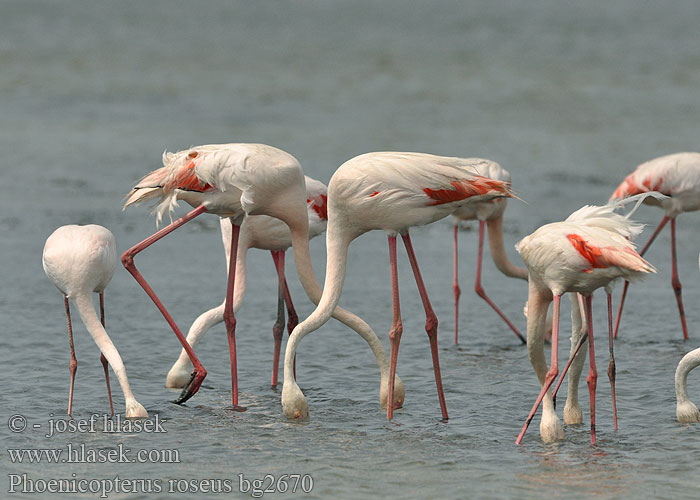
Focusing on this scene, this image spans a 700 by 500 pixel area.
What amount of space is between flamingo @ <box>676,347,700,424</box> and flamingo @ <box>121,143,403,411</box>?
5.44 feet

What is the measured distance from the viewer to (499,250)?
9.34 metres

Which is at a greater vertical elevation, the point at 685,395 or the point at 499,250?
the point at 499,250

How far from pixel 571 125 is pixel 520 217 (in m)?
6.90

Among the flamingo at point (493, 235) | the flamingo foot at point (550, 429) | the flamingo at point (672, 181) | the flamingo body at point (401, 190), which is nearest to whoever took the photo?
the flamingo foot at point (550, 429)

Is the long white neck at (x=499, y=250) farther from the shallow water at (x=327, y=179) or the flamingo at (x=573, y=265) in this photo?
the flamingo at (x=573, y=265)

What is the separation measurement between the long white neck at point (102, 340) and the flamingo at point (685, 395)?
125 inches

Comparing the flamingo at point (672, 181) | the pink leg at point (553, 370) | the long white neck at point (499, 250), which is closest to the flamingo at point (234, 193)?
the pink leg at point (553, 370)

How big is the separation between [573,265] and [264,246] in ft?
8.89

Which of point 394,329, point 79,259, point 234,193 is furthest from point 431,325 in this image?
→ point 79,259

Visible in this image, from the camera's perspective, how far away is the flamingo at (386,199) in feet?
20.4

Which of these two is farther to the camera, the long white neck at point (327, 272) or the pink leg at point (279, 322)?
the pink leg at point (279, 322)

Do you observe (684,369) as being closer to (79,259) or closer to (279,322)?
(279,322)

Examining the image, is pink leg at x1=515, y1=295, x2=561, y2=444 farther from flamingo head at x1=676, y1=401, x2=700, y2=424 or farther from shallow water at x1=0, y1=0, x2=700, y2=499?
flamingo head at x1=676, y1=401, x2=700, y2=424

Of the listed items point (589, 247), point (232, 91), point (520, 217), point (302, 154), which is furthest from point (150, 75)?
point (589, 247)
